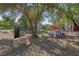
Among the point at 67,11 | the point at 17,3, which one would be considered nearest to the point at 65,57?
the point at 67,11

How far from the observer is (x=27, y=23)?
424cm

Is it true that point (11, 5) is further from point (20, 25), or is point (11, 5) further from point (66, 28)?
point (66, 28)

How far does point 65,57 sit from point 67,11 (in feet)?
1.56

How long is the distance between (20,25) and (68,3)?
547mm

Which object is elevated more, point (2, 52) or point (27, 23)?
point (27, 23)

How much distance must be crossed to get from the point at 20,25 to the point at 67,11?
0.51 metres

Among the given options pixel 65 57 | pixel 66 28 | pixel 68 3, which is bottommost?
pixel 65 57

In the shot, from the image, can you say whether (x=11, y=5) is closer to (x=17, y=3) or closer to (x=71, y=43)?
(x=17, y=3)

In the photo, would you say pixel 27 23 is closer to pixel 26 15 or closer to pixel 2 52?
pixel 26 15

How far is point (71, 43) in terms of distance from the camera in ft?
13.9

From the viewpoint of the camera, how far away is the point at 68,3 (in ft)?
13.9

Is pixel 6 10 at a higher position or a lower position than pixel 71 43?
higher

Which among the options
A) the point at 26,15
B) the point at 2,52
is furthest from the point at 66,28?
the point at 2,52

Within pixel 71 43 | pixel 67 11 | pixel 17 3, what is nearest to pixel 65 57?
pixel 71 43
